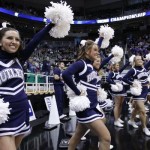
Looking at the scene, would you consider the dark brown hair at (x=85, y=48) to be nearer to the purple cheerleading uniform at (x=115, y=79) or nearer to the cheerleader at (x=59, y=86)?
the purple cheerleading uniform at (x=115, y=79)

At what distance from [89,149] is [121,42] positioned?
22058 millimetres

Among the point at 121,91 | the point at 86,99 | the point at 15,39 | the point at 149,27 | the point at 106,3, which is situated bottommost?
the point at 121,91

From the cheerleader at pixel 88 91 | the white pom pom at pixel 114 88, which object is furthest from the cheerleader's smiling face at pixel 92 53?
the white pom pom at pixel 114 88

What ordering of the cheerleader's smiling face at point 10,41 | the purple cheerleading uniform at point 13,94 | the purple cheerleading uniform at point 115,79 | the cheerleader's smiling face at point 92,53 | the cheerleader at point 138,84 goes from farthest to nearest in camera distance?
the purple cheerleading uniform at point 115,79 < the cheerleader at point 138,84 < the cheerleader's smiling face at point 92,53 < the cheerleader's smiling face at point 10,41 < the purple cheerleading uniform at point 13,94

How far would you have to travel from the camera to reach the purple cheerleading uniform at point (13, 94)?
2090mm

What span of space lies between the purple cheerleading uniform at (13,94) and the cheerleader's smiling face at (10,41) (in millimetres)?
46

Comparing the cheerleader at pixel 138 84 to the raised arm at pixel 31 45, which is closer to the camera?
the raised arm at pixel 31 45

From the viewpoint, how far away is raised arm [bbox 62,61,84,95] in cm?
290

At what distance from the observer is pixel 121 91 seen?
636 cm

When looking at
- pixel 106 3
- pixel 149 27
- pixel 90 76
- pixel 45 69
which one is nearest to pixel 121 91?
pixel 90 76

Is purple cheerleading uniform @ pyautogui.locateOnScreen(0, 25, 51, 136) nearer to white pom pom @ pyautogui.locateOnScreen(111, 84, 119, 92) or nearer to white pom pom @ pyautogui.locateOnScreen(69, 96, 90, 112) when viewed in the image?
white pom pom @ pyautogui.locateOnScreen(69, 96, 90, 112)

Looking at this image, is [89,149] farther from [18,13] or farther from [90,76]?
[18,13]

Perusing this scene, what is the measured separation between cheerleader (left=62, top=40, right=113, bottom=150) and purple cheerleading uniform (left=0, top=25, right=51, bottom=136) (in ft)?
Answer: 2.54

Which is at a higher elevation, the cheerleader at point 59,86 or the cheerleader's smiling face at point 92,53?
the cheerleader's smiling face at point 92,53
